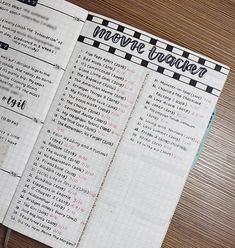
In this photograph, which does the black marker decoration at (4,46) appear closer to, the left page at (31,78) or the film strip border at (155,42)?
the left page at (31,78)

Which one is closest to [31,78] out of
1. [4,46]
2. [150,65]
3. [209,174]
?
[4,46]

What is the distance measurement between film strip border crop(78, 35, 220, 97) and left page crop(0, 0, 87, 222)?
3cm

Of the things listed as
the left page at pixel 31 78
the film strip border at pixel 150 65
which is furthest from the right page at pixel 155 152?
the left page at pixel 31 78

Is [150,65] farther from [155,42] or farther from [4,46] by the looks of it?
[4,46]

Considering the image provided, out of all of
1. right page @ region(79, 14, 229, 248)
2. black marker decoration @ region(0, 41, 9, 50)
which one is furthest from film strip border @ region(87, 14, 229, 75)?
black marker decoration @ region(0, 41, 9, 50)

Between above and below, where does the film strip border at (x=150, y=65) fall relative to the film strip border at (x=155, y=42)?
below

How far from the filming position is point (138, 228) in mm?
641

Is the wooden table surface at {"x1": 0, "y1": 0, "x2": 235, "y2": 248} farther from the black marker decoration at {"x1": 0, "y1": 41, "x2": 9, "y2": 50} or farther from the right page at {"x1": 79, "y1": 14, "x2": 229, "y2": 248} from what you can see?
the black marker decoration at {"x1": 0, "y1": 41, "x2": 9, "y2": 50}

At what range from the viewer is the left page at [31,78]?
0.65 metres

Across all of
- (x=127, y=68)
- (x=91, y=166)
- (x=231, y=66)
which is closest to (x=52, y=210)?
(x=91, y=166)

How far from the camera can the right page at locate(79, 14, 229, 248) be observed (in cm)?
64

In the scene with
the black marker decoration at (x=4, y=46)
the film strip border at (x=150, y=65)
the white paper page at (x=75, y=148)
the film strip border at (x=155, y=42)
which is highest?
the film strip border at (x=155, y=42)

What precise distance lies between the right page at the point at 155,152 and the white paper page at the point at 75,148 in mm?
17

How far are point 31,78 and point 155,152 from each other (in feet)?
0.75
